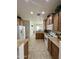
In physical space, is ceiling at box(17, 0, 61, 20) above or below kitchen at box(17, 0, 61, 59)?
above

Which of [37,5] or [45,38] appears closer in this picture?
[37,5]

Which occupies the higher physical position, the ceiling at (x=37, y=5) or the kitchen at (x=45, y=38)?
the ceiling at (x=37, y=5)

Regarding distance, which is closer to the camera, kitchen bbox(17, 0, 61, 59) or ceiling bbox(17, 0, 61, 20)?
kitchen bbox(17, 0, 61, 59)

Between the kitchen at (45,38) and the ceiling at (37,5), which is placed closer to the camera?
the kitchen at (45,38)

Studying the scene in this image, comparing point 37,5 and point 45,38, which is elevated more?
point 37,5
